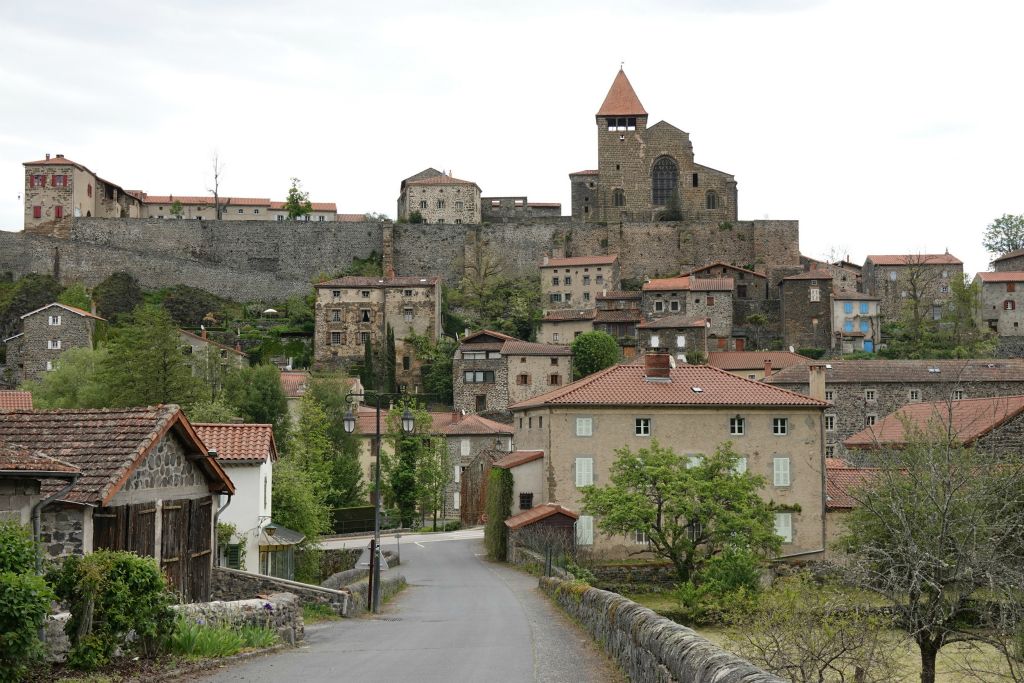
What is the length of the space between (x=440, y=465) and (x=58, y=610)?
2102 inches

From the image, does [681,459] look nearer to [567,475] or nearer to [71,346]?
[567,475]

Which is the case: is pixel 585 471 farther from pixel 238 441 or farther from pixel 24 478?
pixel 24 478

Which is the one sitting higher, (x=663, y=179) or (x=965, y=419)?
(x=663, y=179)

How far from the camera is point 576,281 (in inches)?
4156

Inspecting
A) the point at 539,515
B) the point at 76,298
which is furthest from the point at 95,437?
the point at 76,298

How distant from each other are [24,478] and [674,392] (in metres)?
32.7

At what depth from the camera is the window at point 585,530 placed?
42156 mm

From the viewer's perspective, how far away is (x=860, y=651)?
645 inches

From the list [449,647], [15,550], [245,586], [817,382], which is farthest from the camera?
[817,382]

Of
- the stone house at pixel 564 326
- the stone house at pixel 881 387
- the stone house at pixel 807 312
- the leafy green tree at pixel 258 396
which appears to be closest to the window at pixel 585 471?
the leafy green tree at pixel 258 396

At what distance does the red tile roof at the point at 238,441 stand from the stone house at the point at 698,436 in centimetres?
1673

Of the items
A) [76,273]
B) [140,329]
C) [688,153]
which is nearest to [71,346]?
[76,273]

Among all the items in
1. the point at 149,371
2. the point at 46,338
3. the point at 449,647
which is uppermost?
the point at 46,338

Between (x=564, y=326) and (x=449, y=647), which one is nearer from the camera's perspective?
(x=449, y=647)
